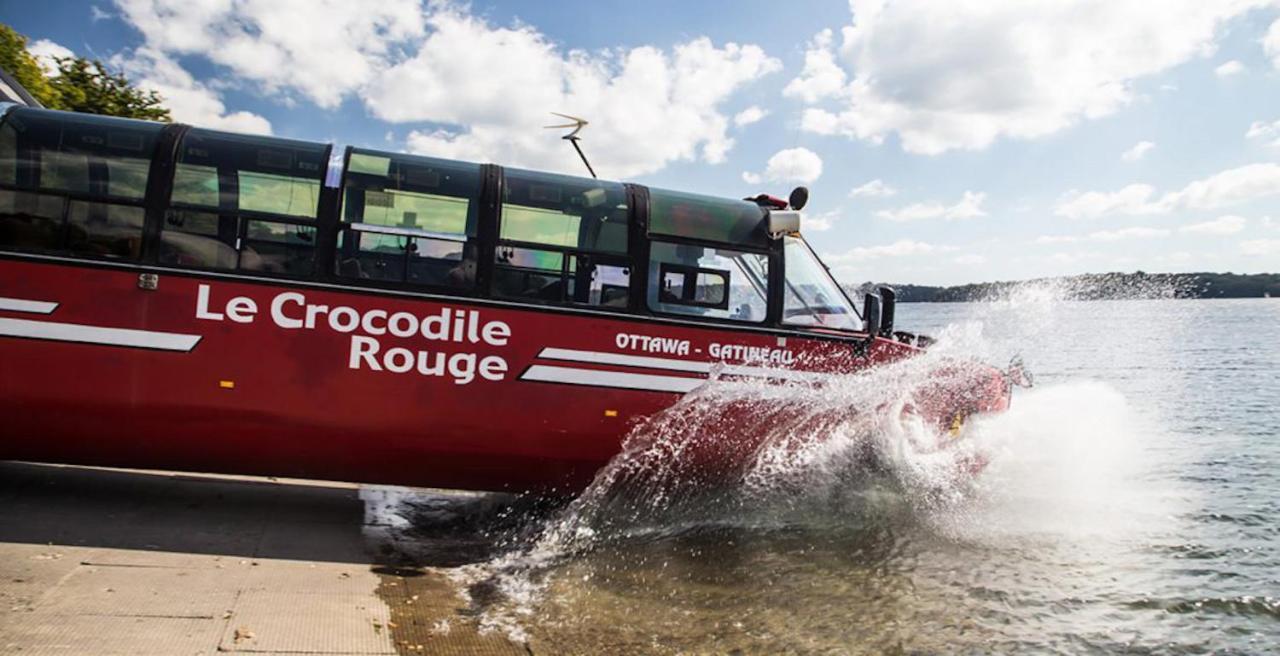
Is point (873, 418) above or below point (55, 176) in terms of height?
below

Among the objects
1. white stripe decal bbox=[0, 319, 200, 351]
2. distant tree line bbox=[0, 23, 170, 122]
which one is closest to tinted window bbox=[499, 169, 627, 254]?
white stripe decal bbox=[0, 319, 200, 351]

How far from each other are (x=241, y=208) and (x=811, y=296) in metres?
4.87

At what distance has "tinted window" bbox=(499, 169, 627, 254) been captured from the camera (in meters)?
7.14

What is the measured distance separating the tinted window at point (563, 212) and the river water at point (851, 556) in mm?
1624

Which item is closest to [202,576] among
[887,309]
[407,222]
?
[407,222]

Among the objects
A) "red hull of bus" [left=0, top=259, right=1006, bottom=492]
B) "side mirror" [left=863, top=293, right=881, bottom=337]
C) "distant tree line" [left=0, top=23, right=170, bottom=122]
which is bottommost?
"red hull of bus" [left=0, top=259, right=1006, bottom=492]

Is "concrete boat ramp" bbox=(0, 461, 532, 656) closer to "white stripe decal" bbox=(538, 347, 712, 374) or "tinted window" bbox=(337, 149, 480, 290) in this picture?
"white stripe decal" bbox=(538, 347, 712, 374)

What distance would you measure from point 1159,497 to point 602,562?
30.3 feet

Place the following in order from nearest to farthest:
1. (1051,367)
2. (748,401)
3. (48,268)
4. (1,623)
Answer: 1. (1,623)
2. (48,268)
3. (748,401)
4. (1051,367)

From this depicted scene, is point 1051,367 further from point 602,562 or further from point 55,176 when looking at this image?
point 55,176

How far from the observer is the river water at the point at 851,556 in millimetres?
A: 6117

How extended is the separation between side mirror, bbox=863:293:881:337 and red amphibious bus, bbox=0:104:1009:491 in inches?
29.2

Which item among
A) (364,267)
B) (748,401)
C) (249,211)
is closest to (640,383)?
(748,401)

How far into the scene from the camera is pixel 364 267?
6.80m
